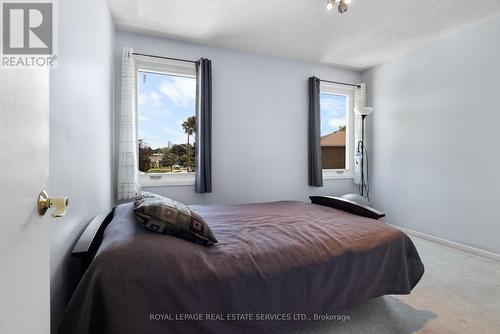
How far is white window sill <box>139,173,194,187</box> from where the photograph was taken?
305 cm

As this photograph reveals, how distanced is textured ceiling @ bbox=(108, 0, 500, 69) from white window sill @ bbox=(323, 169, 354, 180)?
180 cm

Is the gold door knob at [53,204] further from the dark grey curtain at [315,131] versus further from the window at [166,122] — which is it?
the dark grey curtain at [315,131]

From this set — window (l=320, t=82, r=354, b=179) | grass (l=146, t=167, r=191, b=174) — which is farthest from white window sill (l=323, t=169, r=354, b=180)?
grass (l=146, t=167, r=191, b=174)

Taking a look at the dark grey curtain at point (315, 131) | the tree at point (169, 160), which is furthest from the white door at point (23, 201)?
the dark grey curtain at point (315, 131)

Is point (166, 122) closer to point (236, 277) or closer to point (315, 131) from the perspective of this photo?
point (315, 131)

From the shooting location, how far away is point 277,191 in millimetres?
3635

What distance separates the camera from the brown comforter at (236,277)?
1.05 metres

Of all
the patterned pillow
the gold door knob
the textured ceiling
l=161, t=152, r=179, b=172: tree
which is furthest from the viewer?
l=161, t=152, r=179, b=172: tree

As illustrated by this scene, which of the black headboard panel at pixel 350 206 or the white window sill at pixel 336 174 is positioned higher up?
the white window sill at pixel 336 174

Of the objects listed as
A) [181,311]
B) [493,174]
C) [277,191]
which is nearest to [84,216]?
[181,311]

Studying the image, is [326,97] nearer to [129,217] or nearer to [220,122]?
[220,122]

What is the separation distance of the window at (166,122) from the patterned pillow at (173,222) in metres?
1.80

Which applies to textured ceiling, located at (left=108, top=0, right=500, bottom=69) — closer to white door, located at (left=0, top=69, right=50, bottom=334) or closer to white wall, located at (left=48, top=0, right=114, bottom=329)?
white wall, located at (left=48, top=0, right=114, bottom=329)

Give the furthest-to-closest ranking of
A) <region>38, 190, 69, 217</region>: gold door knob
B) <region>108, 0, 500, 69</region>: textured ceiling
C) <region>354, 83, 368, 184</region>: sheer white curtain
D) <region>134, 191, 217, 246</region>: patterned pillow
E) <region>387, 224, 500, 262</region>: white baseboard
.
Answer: <region>354, 83, 368, 184</region>: sheer white curtain < <region>387, 224, 500, 262</region>: white baseboard < <region>108, 0, 500, 69</region>: textured ceiling < <region>134, 191, 217, 246</region>: patterned pillow < <region>38, 190, 69, 217</region>: gold door knob
